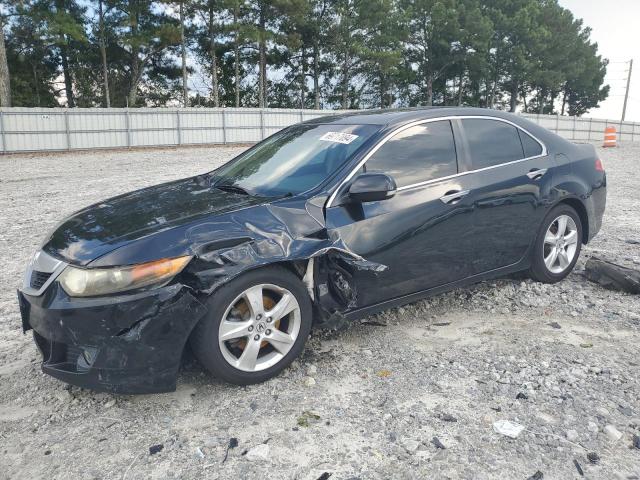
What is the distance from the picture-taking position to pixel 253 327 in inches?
118

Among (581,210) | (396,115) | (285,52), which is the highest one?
(285,52)

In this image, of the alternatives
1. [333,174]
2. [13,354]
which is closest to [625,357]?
[333,174]

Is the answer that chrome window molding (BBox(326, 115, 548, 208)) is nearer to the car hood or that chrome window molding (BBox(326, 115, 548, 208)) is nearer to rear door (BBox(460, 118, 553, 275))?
rear door (BBox(460, 118, 553, 275))

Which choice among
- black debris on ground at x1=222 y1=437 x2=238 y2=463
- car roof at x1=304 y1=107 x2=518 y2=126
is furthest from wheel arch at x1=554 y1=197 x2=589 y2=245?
black debris on ground at x1=222 y1=437 x2=238 y2=463

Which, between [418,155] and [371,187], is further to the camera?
[418,155]

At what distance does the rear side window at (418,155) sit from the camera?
3.69 metres

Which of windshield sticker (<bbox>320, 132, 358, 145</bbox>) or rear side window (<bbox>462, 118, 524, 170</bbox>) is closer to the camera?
windshield sticker (<bbox>320, 132, 358, 145</bbox>)

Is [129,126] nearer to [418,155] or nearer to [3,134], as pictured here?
[3,134]

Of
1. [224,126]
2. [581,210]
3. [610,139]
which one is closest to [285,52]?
[224,126]

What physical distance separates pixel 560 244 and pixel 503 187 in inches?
40.1

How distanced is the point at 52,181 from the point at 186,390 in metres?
11.4

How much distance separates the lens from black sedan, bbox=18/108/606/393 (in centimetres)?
273

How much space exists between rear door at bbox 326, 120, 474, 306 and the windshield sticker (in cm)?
24

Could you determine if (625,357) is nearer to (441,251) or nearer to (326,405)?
(441,251)
